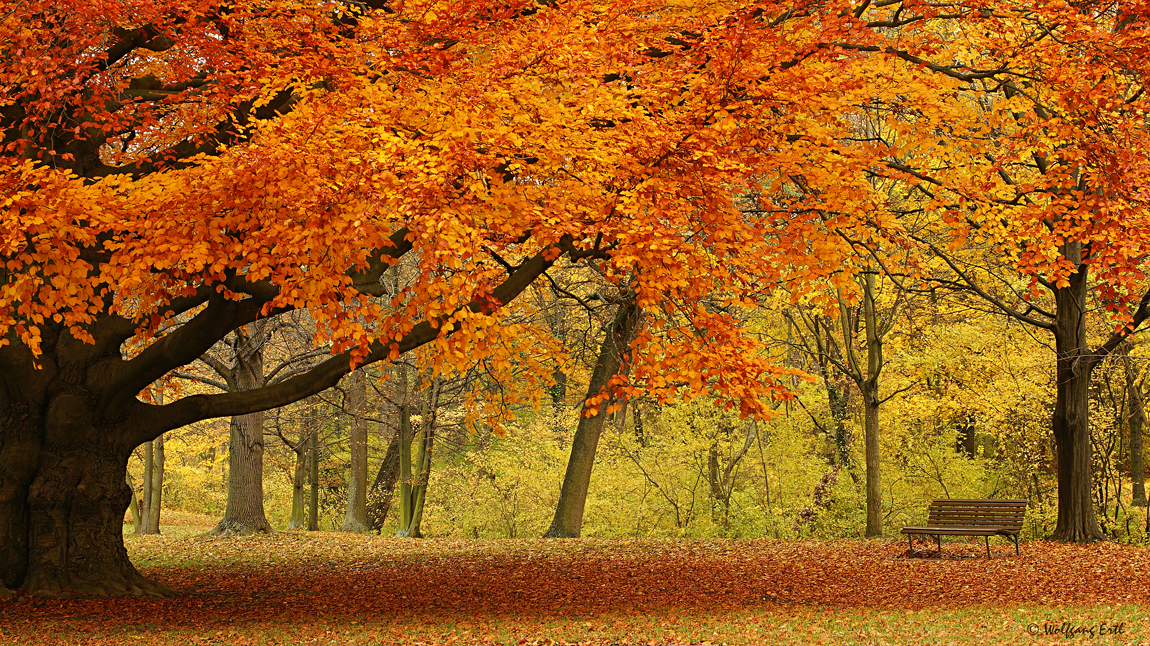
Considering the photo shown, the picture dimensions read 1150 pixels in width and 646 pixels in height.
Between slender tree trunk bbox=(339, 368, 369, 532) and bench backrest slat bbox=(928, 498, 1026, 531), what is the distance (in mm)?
12429

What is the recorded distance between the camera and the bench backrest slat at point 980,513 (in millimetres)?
11766

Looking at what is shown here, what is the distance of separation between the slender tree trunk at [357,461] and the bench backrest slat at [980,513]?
1243 centimetres

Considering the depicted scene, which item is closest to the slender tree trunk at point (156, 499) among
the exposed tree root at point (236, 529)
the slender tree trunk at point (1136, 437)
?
the exposed tree root at point (236, 529)

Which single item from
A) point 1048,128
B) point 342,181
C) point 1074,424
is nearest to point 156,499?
point 342,181

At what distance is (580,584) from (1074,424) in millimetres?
7884

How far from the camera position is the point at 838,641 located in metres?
6.61

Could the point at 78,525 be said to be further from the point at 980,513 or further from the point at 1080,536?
the point at 1080,536

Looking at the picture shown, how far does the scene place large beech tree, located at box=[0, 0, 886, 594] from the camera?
24.9ft

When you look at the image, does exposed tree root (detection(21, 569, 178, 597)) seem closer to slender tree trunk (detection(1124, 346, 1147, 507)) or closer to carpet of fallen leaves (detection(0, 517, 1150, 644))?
carpet of fallen leaves (detection(0, 517, 1150, 644))

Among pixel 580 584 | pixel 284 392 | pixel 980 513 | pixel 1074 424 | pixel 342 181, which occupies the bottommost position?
pixel 580 584

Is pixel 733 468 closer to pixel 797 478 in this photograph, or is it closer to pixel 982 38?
pixel 797 478

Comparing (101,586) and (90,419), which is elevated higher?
(90,419)

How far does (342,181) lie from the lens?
7.52 meters

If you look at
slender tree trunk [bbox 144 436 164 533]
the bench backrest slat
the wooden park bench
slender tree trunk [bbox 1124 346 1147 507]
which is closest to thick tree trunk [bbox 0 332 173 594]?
the wooden park bench
